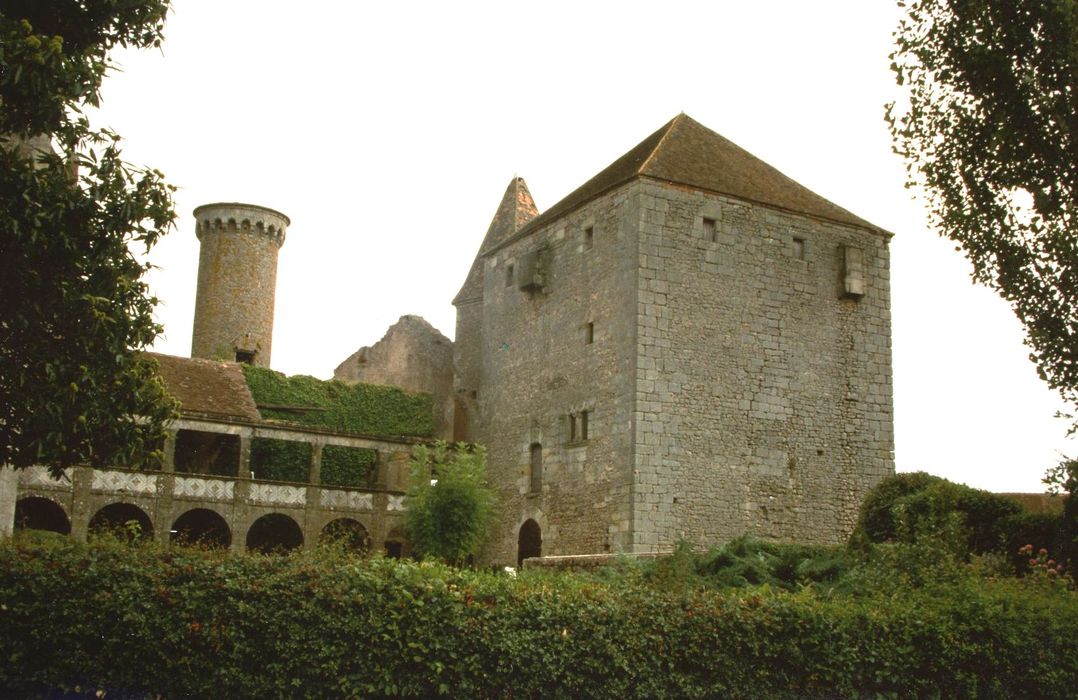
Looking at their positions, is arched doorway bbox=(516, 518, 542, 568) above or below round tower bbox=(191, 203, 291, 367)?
below

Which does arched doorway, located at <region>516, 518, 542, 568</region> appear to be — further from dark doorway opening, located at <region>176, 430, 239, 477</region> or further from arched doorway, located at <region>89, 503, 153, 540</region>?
dark doorway opening, located at <region>176, 430, 239, 477</region>

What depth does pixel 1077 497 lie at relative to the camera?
18547 mm

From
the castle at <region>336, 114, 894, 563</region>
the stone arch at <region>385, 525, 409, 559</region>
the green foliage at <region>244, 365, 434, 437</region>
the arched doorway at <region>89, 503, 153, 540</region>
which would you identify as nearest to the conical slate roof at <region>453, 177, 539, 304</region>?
the green foliage at <region>244, 365, 434, 437</region>

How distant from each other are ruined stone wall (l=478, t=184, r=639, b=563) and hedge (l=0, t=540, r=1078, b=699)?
12551mm

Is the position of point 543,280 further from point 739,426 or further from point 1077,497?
point 1077,497

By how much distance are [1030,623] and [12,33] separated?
12.1 metres

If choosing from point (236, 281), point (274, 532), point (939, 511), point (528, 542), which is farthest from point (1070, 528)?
point (236, 281)

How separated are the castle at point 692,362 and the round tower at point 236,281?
13943 mm

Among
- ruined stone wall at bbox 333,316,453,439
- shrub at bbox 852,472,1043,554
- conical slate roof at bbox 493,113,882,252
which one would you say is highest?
conical slate roof at bbox 493,113,882,252

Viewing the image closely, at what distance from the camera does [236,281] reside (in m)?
42.0

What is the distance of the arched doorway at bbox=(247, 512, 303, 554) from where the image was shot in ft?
106

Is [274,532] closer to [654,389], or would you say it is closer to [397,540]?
[397,540]

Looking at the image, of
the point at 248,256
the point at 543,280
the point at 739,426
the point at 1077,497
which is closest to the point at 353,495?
the point at 543,280

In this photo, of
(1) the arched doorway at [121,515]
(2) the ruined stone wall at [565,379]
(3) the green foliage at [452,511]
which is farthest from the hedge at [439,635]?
(1) the arched doorway at [121,515]
